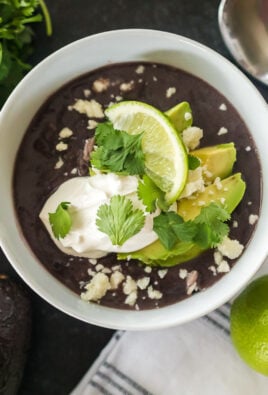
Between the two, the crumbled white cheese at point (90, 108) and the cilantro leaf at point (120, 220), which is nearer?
the cilantro leaf at point (120, 220)

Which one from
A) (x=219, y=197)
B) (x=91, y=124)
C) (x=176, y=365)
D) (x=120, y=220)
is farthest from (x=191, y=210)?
(x=176, y=365)

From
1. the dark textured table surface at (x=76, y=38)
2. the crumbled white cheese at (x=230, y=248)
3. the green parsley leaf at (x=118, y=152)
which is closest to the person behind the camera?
the green parsley leaf at (x=118, y=152)

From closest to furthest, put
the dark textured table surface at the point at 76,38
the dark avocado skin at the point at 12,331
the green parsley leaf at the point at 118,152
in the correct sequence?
1. the green parsley leaf at the point at 118,152
2. the dark avocado skin at the point at 12,331
3. the dark textured table surface at the point at 76,38

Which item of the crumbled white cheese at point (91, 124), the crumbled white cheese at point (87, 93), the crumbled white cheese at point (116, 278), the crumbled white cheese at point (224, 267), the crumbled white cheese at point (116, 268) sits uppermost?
the crumbled white cheese at point (87, 93)

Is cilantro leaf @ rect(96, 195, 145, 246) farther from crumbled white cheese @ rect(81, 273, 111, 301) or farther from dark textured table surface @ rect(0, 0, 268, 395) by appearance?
dark textured table surface @ rect(0, 0, 268, 395)

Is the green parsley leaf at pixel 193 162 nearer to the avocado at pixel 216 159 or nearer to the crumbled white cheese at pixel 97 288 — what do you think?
the avocado at pixel 216 159

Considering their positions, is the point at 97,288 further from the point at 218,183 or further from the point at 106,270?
the point at 218,183

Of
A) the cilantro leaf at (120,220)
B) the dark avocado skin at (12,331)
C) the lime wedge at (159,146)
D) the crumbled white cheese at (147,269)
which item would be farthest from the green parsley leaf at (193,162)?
the dark avocado skin at (12,331)

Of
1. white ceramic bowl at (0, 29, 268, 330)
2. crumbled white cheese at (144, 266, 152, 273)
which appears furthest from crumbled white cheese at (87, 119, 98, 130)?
crumbled white cheese at (144, 266, 152, 273)
